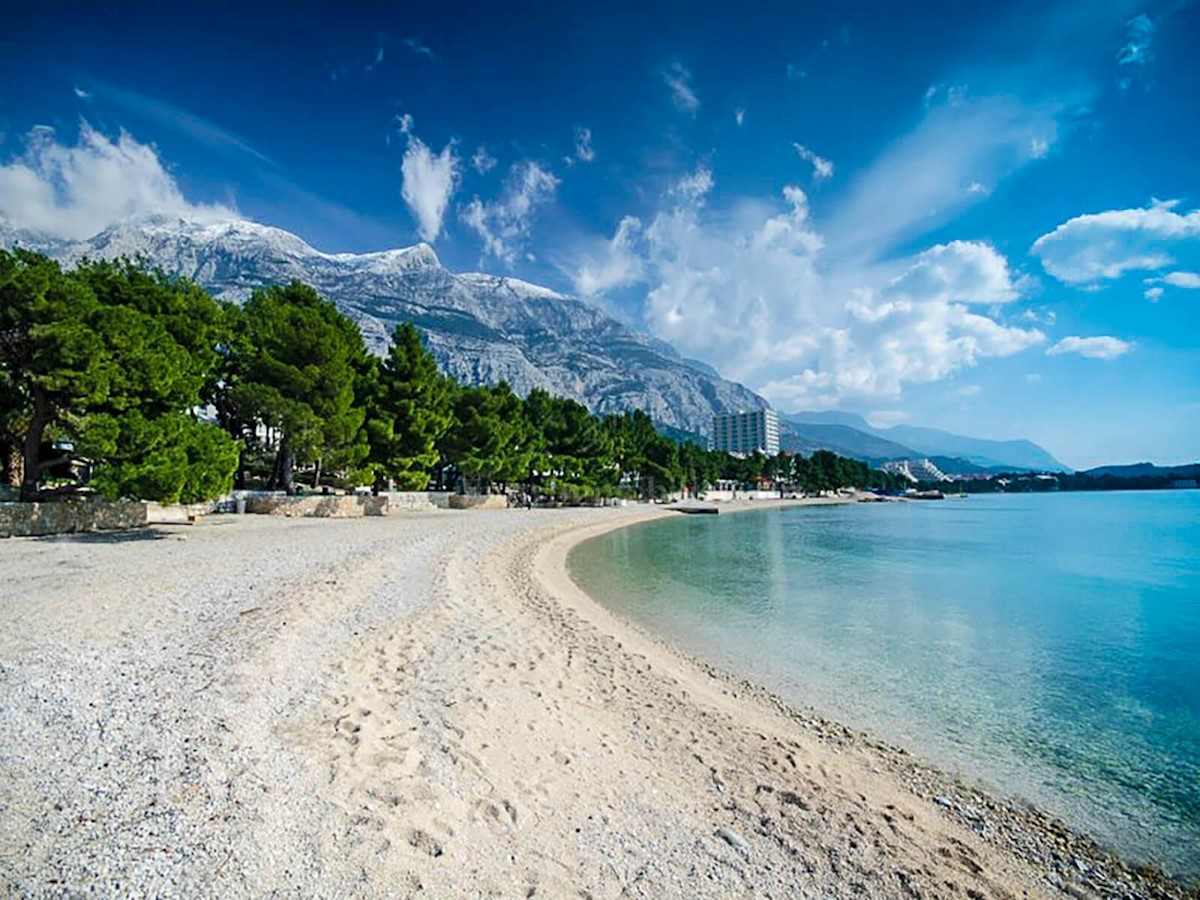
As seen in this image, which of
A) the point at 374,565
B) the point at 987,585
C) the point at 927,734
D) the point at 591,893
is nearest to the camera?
the point at 591,893

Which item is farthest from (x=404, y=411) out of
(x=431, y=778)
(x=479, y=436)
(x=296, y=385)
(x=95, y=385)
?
(x=431, y=778)

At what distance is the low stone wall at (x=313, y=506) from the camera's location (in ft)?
90.2

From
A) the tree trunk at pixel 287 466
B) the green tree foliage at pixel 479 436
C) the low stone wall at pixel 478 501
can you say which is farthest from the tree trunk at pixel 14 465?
the low stone wall at pixel 478 501

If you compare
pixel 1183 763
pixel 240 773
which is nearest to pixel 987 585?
pixel 1183 763

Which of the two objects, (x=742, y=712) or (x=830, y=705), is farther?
(x=830, y=705)

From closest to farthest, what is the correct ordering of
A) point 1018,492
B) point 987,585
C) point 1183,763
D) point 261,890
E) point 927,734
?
point 261,890 < point 1183,763 < point 927,734 < point 987,585 < point 1018,492

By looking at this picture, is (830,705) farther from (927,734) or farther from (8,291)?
(8,291)

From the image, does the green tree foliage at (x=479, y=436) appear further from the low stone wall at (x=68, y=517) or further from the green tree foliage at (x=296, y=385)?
the low stone wall at (x=68, y=517)

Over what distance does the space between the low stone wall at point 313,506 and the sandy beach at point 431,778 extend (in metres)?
19.4

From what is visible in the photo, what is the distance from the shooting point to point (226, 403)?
98.5ft

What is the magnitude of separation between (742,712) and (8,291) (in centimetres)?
2041

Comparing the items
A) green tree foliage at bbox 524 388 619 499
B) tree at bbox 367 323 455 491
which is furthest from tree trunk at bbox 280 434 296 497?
green tree foliage at bbox 524 388 619 499

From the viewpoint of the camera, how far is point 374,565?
14719 millimetres

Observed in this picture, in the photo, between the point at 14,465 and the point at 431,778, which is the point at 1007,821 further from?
the point at 14,465
